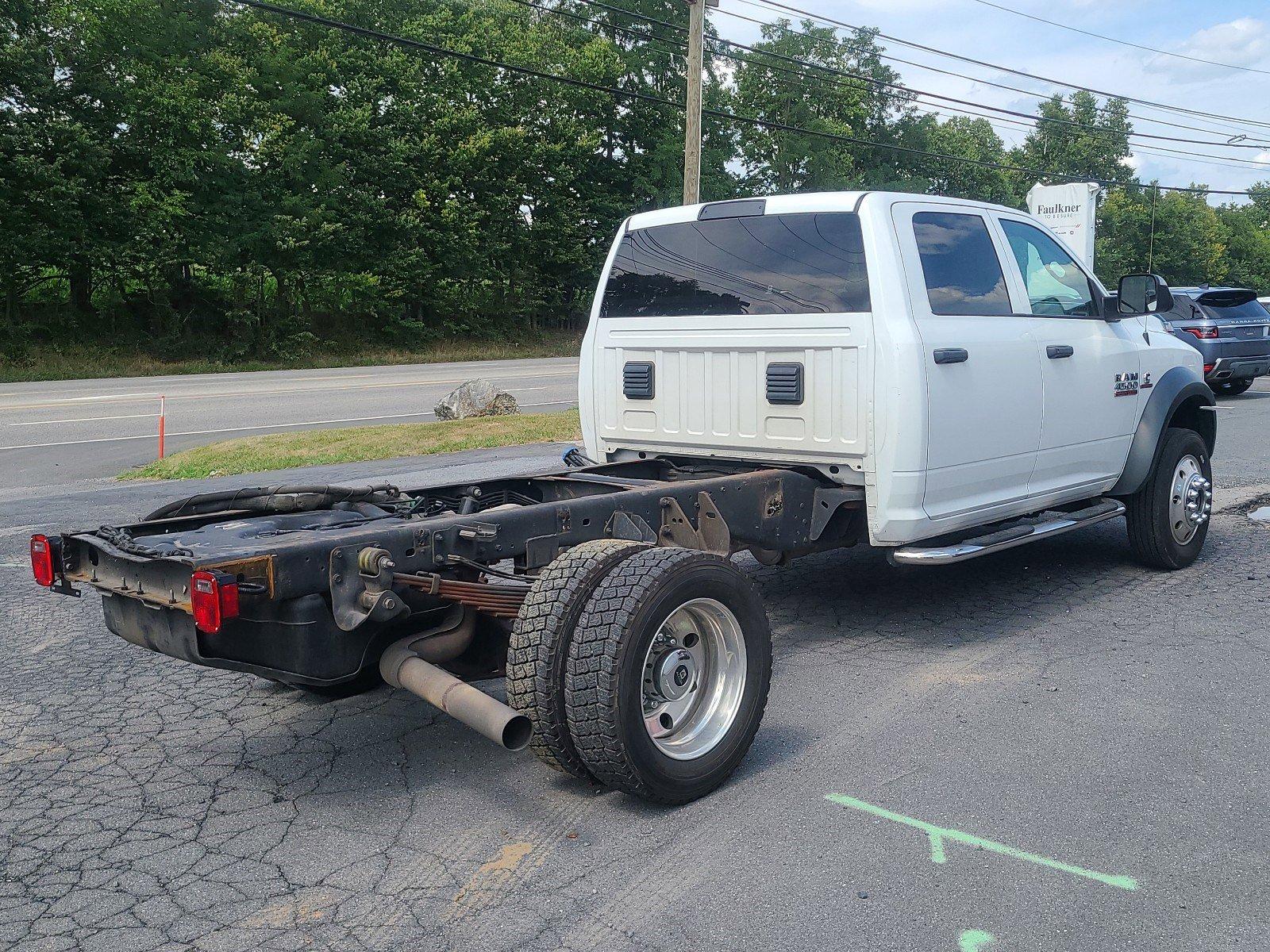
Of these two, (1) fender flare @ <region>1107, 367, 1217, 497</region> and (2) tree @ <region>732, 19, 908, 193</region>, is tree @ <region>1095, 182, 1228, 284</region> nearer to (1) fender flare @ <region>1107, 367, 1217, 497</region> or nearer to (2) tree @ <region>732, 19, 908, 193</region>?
(2) tree @ <region>732, 19, 908, 193</region>

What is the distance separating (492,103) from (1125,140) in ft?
161

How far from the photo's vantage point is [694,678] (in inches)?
157

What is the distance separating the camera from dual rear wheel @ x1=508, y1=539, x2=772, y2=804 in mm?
3553

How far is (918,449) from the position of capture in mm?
5109

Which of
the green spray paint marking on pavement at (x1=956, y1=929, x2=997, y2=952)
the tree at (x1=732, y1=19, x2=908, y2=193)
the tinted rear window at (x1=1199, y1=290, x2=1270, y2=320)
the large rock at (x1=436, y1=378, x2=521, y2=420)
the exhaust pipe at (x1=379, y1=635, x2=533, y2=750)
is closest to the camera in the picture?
the green spray paint marking on pavement at (x1=956, y1=929, x2=997, y2=952)

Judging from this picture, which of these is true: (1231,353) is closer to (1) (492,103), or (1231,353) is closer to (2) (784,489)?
(2) (784,489)

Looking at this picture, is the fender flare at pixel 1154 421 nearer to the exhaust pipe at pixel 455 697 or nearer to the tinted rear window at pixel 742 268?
the tinted rear window at pixel 742 268

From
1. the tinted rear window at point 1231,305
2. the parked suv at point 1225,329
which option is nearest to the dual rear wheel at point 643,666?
the parked suv at point 1225,329

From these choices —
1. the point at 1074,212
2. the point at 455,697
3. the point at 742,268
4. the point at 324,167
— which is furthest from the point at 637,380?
the point at 324,167

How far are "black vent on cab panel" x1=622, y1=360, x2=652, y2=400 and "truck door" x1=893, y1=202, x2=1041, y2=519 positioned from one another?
1.49m

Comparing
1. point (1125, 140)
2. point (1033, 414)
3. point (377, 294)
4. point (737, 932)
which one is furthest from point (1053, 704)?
point (1125, 140)

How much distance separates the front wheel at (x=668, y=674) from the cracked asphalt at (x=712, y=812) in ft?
0.62

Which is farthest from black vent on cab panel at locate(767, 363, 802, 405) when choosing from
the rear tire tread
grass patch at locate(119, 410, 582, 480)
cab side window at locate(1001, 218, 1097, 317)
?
grass patch at locate(119, 410, 582, 480)

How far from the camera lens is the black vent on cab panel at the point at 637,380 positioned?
5.96 m
